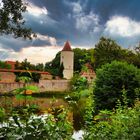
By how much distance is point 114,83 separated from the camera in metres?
17.9

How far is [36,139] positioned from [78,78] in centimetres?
255

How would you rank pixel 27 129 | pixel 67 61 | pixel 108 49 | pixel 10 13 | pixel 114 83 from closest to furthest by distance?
pixel 27 129 → pixel 10 13 → pixel 114 83 → pixel 108 49 → pixel 67 61

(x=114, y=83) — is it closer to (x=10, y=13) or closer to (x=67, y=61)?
(x=10, y=13)

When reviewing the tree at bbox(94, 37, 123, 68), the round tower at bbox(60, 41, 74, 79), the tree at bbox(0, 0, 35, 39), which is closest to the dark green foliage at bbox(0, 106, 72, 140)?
the tree at bbox(0, 0, 35, 39)

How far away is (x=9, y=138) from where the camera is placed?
11.0ft

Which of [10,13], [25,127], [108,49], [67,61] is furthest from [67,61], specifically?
[25,127]

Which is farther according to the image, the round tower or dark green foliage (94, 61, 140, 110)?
the round tower

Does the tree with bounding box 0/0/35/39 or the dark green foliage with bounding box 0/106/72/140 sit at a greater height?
the tree with bounding box 0/0/35/39

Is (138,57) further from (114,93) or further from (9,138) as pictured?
(9,138)

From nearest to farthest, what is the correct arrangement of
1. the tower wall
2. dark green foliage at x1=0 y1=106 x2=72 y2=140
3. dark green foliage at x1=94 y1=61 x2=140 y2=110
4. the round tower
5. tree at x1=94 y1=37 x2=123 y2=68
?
dark green foliage at x1=0 y1=106 x2=72 y2=140 → dark green foliage at x1=94 y1=61 x2=140 y2=110 → tree at x1=94 y1=37 x2=123 y2=68 → the round tower → the tower wall

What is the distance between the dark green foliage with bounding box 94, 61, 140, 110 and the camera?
17611 mm

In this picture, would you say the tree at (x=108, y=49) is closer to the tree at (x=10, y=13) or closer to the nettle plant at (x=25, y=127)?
the tree at (x=10, y=13)

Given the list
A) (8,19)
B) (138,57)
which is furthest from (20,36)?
(138,57)

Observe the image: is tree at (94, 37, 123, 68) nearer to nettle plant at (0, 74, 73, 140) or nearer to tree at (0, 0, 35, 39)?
tree at (0, 0, 35, 39)
